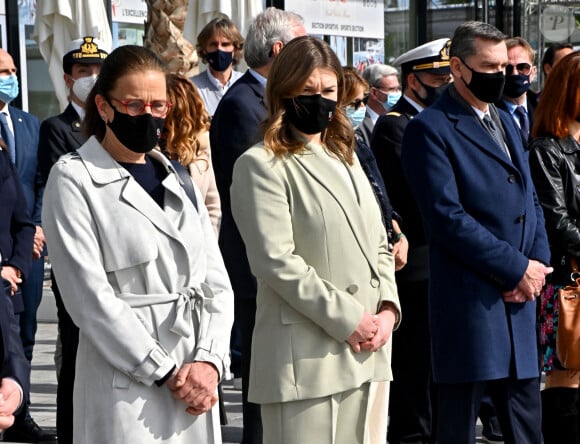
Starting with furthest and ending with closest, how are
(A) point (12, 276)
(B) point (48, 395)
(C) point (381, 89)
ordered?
(C) point (381, 89)
(B) point (48, 395)
(A) point (12, 276)

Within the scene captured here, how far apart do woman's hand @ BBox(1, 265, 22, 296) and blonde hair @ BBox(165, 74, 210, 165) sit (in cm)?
97

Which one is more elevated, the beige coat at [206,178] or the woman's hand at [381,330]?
the beige coat at [206,178]

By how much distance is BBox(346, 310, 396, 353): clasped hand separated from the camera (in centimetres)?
441

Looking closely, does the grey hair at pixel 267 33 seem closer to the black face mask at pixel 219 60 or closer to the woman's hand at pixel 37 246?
the woman's hand at pixel 37 246

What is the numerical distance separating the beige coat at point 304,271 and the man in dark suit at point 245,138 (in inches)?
49.9

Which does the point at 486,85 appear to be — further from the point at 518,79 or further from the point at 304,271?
the point at 518,79

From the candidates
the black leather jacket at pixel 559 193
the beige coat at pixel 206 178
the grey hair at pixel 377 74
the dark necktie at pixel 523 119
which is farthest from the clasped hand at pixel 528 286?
the grey hair at pixel 377 74

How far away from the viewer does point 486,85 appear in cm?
541

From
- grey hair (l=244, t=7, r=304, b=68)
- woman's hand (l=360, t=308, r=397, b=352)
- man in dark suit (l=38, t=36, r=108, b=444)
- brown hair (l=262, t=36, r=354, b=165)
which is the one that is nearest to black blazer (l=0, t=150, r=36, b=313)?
man in dark suit (l=38, t=36, r=108, b=444)

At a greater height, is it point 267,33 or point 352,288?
point 267,33

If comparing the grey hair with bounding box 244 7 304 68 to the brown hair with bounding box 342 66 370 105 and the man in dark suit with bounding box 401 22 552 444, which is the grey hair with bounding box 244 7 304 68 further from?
the man in dark suit with bounding box 401 22 552 444

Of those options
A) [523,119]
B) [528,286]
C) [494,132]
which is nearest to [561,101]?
[494,132]

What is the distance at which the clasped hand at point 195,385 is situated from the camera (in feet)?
12.8

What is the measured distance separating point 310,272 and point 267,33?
1886 millimetres
